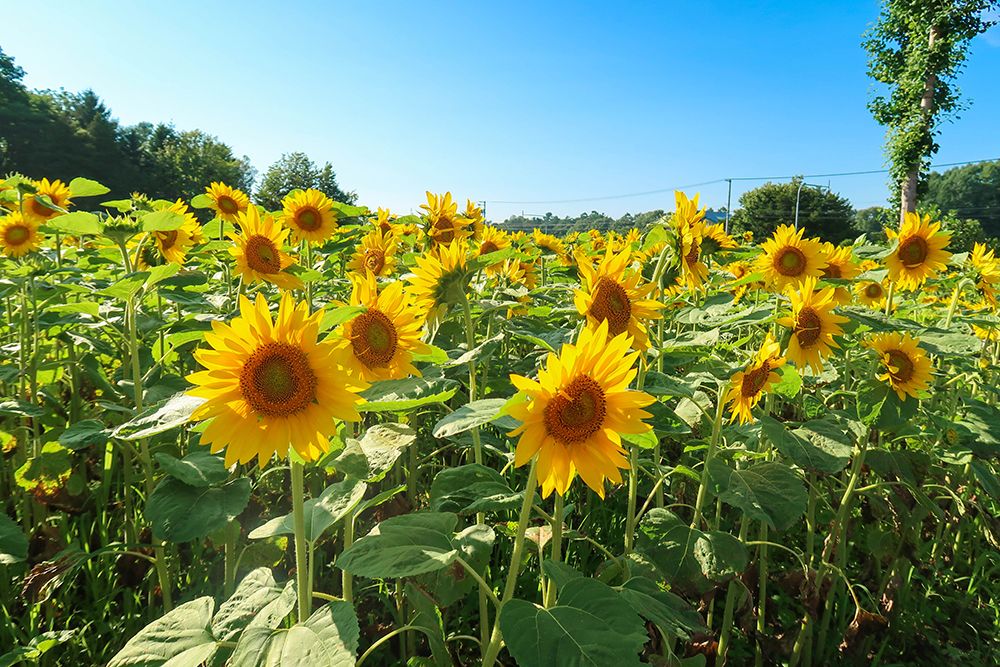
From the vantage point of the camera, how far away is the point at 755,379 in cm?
183

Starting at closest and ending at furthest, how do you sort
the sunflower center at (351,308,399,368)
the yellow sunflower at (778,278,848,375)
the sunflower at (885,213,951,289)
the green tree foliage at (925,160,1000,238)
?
the sunflower center at (351,308,399,368) < the yellow sunflower at (778,278,848,375) < the sunflower at (885,213,951,289) < the green tree foliage at (925,160,1000,238)

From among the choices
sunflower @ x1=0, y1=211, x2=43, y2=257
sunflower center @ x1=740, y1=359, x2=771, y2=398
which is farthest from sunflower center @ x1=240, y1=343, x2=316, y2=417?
sunflower @ x1=0, y1=211, x2=43, y2=257

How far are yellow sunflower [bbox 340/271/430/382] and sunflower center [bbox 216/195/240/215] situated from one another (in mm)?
2783

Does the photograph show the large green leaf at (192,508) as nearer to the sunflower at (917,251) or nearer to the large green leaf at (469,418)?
the large green leaf at (469,418)

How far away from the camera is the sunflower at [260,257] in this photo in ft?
7.04

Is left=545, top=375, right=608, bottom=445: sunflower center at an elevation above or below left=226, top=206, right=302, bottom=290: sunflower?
below

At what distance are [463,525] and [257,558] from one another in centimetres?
69

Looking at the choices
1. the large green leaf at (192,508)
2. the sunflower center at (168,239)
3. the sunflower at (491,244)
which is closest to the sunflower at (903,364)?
the sunflower at (491,244)

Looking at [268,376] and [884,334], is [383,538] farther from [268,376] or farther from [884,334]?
[884,334]

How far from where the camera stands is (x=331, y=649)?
97cm

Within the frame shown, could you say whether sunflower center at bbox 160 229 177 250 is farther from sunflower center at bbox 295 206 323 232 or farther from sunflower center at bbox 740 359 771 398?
sunflower center at bbox 740 359 771 398

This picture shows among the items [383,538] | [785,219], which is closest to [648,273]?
[383,538]

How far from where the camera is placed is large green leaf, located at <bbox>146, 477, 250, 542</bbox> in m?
1.30

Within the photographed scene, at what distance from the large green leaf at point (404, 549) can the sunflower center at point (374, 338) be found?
426mm
